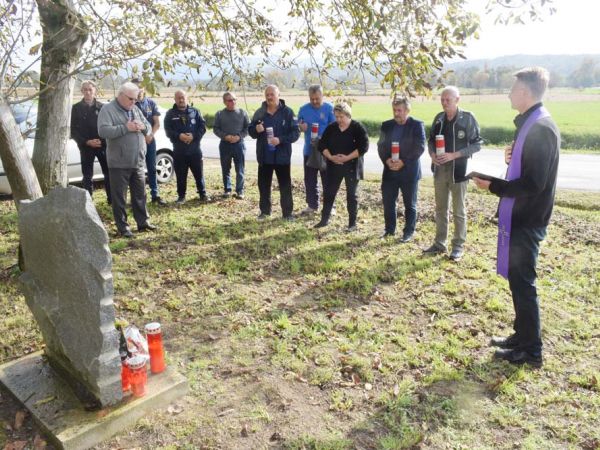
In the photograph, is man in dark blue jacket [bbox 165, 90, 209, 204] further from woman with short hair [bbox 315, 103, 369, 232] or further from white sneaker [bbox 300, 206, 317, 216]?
woman with short hair [bbox 315, 103, 369, 232]

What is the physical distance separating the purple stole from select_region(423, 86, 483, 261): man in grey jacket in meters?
1.92

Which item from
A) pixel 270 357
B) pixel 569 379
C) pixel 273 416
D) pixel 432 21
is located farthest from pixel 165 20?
pixel 569 379

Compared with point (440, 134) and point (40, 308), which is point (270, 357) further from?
point (440, 134)

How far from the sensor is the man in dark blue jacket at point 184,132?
8750mm

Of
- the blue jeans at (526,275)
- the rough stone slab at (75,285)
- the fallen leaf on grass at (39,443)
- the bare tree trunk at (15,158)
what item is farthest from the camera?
the bare tree trunk at (15,158)

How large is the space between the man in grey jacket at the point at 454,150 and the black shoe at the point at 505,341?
2031 millimetres

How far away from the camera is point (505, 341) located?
14.4 ft

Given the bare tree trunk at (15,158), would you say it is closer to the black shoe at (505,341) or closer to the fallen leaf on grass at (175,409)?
the fallen leaf on grass at (175,409)

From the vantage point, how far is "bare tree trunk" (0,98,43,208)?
462 cm

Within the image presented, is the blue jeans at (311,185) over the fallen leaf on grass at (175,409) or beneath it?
over

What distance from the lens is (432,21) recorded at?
4.03 m

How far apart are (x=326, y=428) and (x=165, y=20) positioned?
440cm

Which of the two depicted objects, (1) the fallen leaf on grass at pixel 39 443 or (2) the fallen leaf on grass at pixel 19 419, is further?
(2) the fallen leaf on grass at pixel 19 419

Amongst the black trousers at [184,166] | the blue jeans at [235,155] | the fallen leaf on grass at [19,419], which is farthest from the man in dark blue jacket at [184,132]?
the fallen leaf on grass at [19,419]
